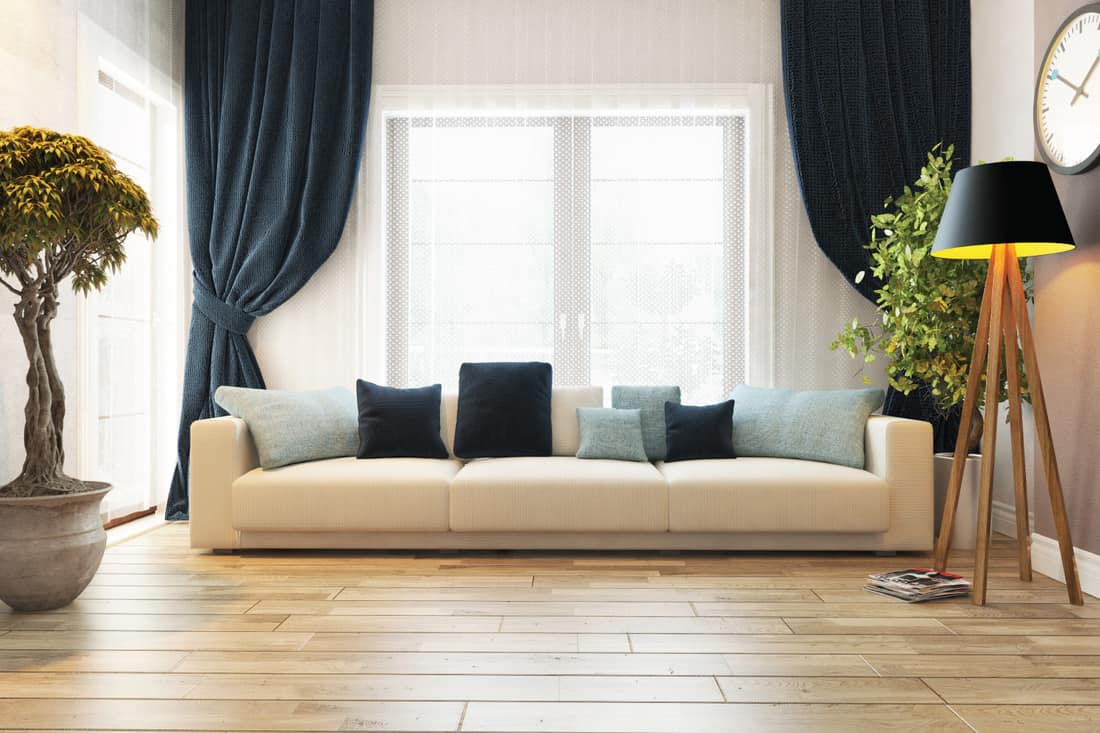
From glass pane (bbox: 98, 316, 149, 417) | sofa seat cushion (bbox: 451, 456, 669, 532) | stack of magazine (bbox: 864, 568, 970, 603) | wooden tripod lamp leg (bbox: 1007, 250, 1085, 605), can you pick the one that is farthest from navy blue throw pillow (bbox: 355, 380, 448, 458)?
wooden tripod lamp leg (bbox: 1007, 250, 1085, 605)

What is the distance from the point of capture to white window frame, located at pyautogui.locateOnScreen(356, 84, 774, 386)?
432 cm

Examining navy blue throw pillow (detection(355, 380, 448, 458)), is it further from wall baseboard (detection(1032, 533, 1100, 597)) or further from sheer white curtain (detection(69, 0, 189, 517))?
wall baseboard (detection(1032, 533, 1100, 597))

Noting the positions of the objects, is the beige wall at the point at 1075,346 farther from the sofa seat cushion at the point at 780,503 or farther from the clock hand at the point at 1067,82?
the sofa seat cushion at the point at 780,503

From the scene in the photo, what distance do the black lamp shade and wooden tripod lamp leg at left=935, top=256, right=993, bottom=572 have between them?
0.20 metres

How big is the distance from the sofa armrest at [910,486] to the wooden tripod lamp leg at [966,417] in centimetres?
24

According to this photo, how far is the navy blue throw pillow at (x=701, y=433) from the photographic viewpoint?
3.71 metres

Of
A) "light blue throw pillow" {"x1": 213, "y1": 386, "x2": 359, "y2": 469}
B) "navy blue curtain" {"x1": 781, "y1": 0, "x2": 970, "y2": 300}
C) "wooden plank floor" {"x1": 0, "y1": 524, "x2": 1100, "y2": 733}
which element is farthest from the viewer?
"navy blue curtain" {"x1": 781, "y1": 0, "x2": 970, "y2": 300}

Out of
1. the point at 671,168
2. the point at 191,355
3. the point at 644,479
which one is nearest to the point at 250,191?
the point at 191,355

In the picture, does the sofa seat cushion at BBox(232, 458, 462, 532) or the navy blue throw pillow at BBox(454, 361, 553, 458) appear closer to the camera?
the sofa seat cushion at BBox(232, 458, 462, 532)

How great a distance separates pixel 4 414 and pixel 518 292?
2458mm

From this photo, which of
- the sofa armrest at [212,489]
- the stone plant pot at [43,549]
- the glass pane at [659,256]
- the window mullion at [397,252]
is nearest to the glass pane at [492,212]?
the window mullion at [397,252]

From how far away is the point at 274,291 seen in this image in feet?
14.1

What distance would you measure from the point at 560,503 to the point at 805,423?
1251 millimetres

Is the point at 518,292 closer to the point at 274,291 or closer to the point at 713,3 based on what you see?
the point at 274,291
